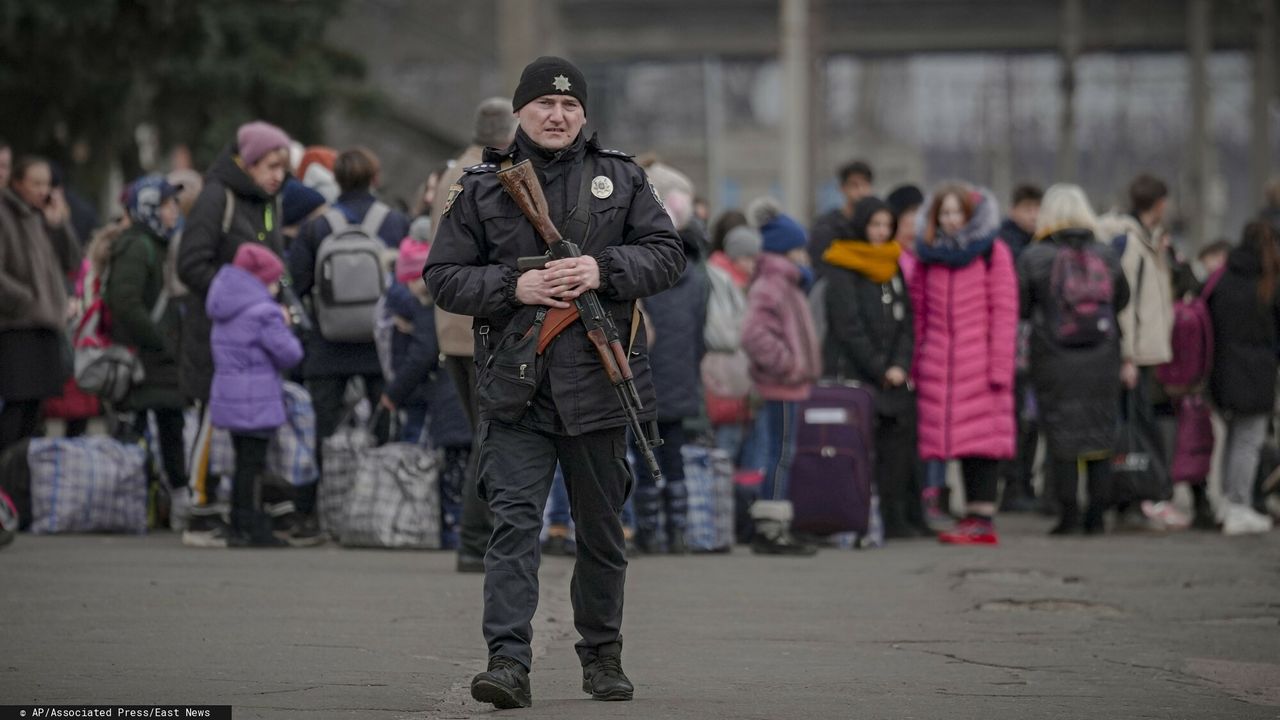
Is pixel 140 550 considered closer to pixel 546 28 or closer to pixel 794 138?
pixel 794 138

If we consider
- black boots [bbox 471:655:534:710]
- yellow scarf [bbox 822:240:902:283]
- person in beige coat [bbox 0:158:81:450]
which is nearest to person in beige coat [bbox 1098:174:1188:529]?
yellow scarf [bbox 822:240:902:283]

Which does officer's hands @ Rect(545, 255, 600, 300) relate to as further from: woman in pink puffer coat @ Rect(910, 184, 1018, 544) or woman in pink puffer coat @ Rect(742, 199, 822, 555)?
woman in pink puffer coat @ Rect(910, 184, 1018, 544)

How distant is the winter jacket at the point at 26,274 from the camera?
473 inches

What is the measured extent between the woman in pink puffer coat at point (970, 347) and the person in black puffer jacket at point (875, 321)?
15 cm

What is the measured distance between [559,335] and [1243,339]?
A: 7.65 m

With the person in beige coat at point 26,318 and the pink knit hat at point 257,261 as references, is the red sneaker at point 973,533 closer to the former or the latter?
the pink knit hat at point 257,261

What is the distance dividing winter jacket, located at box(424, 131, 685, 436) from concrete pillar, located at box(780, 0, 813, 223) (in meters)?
24.0

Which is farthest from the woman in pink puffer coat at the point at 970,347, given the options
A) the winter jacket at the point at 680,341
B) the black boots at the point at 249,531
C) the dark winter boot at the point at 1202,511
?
the black boots at the point at 249,531

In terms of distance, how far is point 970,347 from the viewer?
12.4m

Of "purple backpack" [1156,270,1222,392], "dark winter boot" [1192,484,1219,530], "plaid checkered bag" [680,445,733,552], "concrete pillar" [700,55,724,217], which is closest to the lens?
"plaid checkered bag" [680,445,733,552]

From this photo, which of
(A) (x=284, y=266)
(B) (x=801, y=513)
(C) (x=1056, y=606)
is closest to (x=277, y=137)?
(A) (x=284, y=266)

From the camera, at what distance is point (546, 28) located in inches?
1736

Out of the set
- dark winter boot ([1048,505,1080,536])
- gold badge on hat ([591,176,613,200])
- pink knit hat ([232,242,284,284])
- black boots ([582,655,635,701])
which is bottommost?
dark winter boot ([1048,505,1080,536])

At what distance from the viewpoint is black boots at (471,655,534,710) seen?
6441mm
